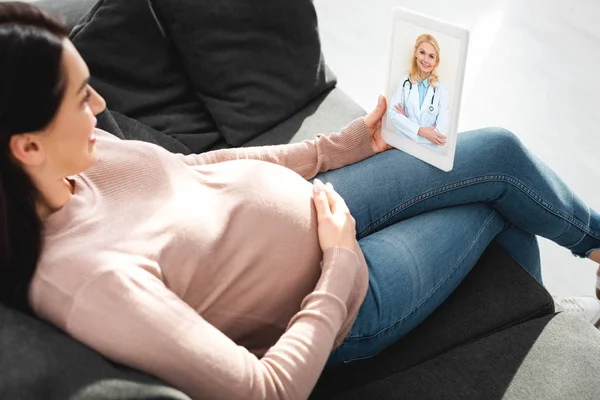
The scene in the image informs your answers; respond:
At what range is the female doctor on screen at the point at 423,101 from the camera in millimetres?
1236

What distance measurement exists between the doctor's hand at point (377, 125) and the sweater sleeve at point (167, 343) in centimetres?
63

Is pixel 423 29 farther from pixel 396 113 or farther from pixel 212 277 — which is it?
pixel 212 277

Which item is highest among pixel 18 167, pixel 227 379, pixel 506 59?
pixel 18 167

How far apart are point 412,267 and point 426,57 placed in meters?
0.43

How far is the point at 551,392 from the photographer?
1112 millimetres

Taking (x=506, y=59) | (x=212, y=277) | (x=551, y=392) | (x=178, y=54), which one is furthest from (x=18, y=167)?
(x=506, y=59)

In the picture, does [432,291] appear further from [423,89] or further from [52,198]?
[52,198]

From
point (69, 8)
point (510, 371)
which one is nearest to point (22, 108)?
point (69, 8)

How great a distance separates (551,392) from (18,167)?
39.2 inches

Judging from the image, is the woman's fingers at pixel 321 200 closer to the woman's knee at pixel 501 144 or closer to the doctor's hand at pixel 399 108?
the doctor's hand at pixel 399 108

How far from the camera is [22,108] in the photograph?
0.82 meters

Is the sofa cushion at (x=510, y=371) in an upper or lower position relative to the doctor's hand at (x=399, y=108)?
lower

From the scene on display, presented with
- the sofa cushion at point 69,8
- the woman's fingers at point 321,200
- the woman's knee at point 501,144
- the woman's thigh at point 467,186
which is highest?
the sofa cushion at point 69,8

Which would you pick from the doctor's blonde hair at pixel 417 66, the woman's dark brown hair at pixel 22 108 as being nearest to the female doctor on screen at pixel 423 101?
the doctor's blonde hair at pixel 417 66
